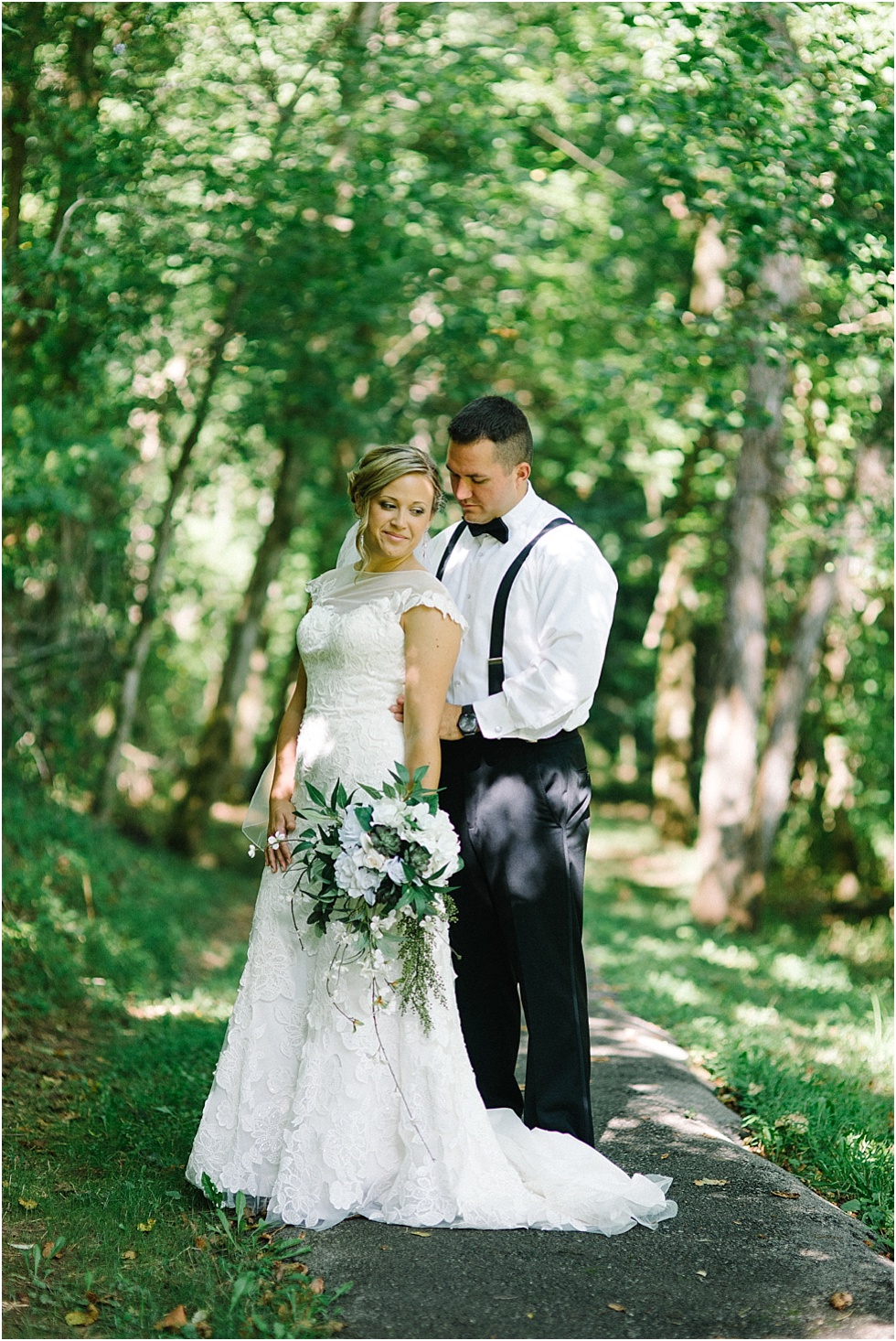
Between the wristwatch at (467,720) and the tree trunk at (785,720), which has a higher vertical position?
the wristwatch at (467,720)

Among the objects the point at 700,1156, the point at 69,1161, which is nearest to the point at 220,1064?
the point at 69,1161

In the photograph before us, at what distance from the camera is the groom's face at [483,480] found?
13.9ft

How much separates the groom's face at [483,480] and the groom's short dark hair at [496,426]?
0.7 inches

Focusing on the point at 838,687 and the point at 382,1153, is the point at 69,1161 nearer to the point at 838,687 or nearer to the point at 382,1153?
the point at 382,1153

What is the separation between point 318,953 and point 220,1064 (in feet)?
1.52

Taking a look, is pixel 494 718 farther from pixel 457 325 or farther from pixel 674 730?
pixel 674 730

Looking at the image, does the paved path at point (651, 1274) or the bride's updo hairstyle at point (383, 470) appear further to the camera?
the bride's updo hairstyle at point (383, 470)

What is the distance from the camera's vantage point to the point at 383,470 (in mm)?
3990

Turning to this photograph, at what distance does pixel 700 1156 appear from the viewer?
4535 millimetres

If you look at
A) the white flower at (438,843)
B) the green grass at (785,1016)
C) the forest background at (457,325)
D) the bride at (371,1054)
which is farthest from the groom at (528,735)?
the forest background at (457,325)

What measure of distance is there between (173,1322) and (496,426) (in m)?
2.76

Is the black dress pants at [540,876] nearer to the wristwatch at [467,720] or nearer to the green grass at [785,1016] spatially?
the wristwatch at [467,720]

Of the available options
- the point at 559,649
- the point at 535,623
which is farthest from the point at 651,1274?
the point at 535,623

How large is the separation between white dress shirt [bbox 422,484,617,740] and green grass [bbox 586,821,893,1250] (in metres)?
1.89
